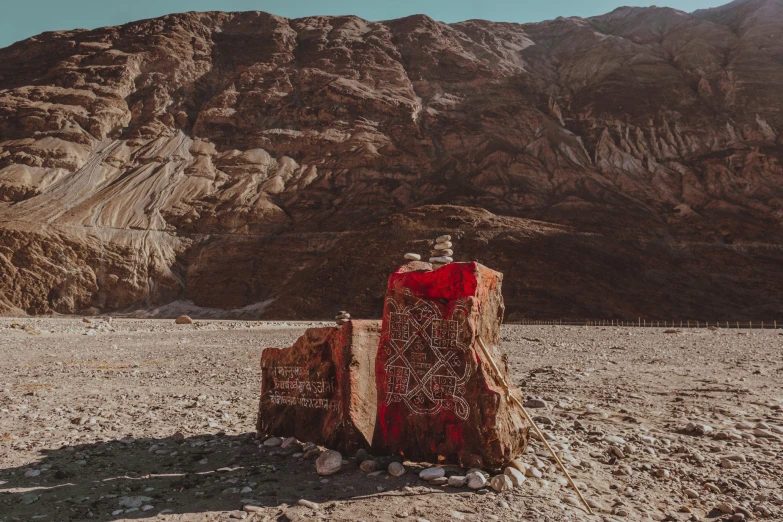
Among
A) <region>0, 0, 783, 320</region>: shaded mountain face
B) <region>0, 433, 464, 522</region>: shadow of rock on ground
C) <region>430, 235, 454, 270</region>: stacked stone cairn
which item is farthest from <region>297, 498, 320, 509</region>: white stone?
<region>0, 0, 783, 320</region>: shaded mountain face

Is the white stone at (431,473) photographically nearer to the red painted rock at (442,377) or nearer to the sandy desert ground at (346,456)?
the sandy desert ground at (346,456)

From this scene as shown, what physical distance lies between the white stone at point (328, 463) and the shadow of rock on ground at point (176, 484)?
0.25 feet

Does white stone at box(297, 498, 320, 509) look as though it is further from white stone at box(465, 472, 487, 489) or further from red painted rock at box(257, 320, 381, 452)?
white stone at box(465, 472, 487, 489)

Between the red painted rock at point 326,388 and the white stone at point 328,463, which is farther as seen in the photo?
the red painted rock at point 326,388

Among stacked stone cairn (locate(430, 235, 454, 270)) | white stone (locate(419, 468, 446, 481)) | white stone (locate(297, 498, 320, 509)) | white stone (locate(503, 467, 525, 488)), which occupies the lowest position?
white stone (locate(297, 498, 320, 509))

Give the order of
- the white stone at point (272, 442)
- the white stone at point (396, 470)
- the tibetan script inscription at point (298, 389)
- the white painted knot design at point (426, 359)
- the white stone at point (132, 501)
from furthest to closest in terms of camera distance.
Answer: the white stone at point (272, 442), the tibetan script inscription at point (298, 389), the white painted knot design at point (426, 359), the white stone at point (396, 470), the white stone at point (132, 501)

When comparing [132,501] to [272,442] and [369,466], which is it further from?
[369,466]

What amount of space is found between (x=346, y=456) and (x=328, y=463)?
0.47 m

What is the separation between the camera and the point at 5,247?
54.4m

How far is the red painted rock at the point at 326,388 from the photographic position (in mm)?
6371

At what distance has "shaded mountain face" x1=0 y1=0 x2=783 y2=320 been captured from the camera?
52094 mm

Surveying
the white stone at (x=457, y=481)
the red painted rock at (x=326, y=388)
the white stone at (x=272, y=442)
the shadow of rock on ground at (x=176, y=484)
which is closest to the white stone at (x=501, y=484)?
the white stone at (x=457, y=481)

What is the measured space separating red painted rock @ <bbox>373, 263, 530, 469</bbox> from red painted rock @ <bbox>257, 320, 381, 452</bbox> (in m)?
0.35

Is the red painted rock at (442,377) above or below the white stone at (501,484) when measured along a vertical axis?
above
